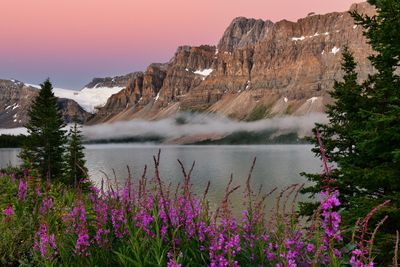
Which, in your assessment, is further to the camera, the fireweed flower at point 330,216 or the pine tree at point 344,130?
the pine tree at point 344,130

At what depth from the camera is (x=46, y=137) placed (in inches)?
1887

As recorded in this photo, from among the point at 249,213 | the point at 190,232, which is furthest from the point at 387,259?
the point at 190,232

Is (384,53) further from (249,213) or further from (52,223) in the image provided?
(52,223)

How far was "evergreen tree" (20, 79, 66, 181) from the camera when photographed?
47375 millimetres

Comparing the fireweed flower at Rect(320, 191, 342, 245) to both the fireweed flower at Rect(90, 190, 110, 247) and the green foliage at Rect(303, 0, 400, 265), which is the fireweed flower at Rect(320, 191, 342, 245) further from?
the green foliage at Rect(303, 0, 400, 265)

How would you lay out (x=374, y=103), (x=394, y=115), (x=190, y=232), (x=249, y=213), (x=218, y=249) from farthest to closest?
(x=374, y=103) → (x=394, y=115) → (x=249, y=213) → (x=190, y=232) → (x=218, y=249)

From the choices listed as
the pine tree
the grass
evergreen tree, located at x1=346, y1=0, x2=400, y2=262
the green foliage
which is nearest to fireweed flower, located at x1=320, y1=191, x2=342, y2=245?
the grass

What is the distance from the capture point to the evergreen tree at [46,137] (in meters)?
47.4

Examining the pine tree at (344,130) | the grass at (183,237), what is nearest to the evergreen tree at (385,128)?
the pine tree at (344,130)

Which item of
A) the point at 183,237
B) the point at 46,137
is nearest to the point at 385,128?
the point at 183,237

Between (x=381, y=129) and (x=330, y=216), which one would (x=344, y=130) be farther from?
(x=330, y=216)

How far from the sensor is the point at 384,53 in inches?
458

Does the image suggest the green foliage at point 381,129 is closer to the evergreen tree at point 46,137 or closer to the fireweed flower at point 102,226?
the fireweed flower at point 102,226

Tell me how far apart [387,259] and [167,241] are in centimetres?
807
